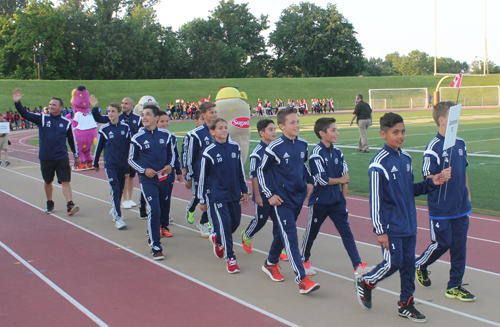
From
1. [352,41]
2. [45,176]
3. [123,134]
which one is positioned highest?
[352,41]

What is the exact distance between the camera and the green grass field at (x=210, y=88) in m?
55.2

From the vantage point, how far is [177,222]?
8562 mm

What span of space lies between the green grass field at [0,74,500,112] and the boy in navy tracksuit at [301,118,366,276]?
162 ft

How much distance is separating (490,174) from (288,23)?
316 ft

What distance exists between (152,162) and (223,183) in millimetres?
1422

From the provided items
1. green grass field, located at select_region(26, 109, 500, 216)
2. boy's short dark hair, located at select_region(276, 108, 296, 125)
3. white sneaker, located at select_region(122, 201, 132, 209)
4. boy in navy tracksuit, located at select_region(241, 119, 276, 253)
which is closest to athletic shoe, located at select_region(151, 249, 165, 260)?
boy in navy tracksuit, located at select_region(241, 119, 276, 253)

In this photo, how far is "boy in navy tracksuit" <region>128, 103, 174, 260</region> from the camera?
21.1 ft

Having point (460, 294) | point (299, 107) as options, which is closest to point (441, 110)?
point (460, 294)

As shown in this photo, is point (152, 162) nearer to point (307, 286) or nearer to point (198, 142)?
point (198, 142)

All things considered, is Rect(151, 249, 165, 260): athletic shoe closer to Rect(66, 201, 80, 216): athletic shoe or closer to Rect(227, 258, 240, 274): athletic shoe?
Rect(227, 258, 240, 274): athletic shoe

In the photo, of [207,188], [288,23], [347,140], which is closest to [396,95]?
[347,140]

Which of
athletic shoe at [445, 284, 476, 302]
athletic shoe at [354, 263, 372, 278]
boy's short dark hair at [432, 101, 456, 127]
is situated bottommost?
athletic shoe at [445, 284, 476, 302]

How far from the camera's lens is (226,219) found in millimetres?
5844

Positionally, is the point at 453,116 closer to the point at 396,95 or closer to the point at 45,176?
the point at 45,176
